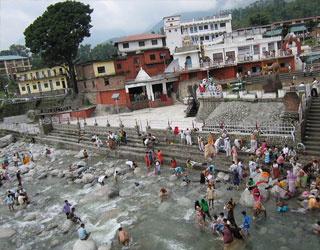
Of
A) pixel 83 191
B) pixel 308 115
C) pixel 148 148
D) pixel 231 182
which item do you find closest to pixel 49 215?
pixel 83 191

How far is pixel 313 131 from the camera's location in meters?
14.9

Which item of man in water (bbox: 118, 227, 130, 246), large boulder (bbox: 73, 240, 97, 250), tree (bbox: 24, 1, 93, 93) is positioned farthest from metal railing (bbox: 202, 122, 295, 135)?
tree (bbox: 24, 1, 93, 93)

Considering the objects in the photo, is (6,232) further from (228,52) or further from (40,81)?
(40,81)

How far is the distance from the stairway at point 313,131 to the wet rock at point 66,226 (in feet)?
40.2

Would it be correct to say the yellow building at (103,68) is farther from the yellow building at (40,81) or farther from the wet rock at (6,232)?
the wet rock at (6,232)

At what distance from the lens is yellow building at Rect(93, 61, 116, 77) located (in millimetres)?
37906

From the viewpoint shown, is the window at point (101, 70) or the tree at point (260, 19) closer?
the window at point (101, 70)

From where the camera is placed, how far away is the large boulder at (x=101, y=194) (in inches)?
606

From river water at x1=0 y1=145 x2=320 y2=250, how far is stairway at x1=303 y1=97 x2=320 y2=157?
3599 mm

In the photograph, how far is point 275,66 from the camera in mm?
25141

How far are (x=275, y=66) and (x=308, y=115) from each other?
10480 millimetres

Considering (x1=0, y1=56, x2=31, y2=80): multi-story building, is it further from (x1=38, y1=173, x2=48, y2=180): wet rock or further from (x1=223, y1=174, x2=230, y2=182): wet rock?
(x1=223, y1=174, x2=230, y2=182): wet rock

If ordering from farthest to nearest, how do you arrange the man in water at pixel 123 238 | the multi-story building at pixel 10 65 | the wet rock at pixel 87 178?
the multi-story building at pixel 10 65, the wet rock at pixel 87 178, the man in water at pixel 123 238

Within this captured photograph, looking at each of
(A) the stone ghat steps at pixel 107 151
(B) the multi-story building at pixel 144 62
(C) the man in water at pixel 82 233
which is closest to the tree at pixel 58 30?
(B) the multi-story building at pixel 144 62
